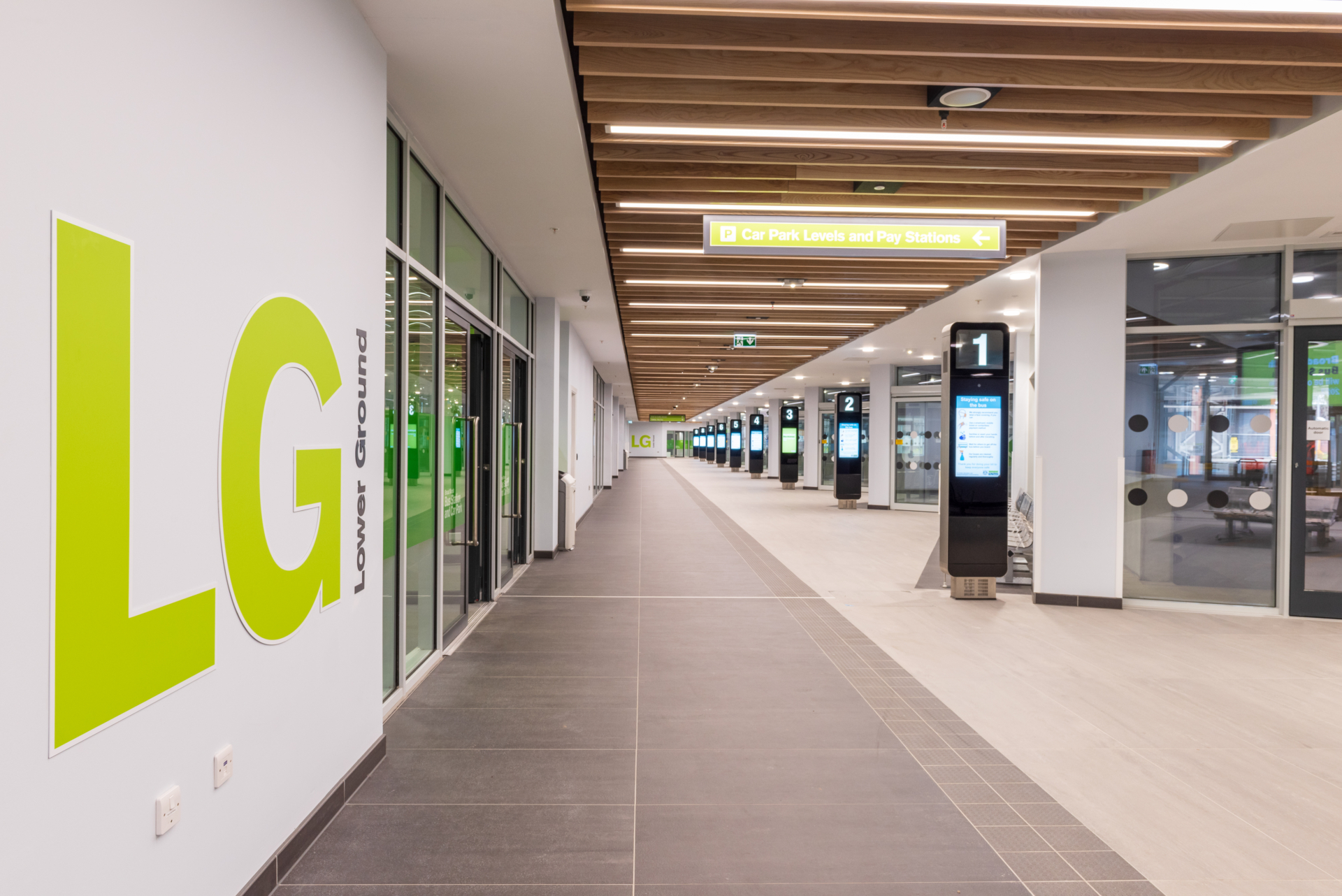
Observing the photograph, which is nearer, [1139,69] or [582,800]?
[582,800]

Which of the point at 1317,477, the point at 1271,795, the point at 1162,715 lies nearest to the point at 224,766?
the point at 1271,795

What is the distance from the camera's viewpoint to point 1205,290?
6.59 meters

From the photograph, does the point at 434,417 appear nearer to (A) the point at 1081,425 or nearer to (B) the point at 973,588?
(B) the point at 973,588

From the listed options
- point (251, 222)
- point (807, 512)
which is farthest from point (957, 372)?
point (807, 512)

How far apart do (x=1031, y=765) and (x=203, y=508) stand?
339cm

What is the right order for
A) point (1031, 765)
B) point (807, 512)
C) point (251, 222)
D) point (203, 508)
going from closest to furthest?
point (203, 508)
point (251, 222)
point (1031, 765)
point (807, 512)

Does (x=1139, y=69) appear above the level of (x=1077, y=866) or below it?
above

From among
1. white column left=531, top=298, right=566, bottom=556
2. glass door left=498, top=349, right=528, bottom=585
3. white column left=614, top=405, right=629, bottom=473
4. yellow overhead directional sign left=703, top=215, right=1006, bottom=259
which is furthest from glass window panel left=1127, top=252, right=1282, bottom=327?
white column left=614, top=405, right=629, bottom=473

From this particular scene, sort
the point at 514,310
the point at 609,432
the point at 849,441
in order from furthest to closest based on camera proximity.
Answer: the point at 609,432 < the point at 849,441 < the point at 514,310

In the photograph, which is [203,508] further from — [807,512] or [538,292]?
[807,512]

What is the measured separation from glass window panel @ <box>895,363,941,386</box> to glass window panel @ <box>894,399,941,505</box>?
1.36ft

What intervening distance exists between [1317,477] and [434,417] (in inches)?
282

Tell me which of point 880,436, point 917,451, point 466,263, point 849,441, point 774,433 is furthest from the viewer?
point 774,433

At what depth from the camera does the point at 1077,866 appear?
2.52 m
